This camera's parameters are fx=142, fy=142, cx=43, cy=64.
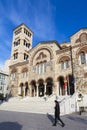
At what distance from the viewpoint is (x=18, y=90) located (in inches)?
1467

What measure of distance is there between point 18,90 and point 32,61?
27.8 feet

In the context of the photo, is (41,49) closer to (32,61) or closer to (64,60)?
(32,61)

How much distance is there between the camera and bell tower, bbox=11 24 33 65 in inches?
1810

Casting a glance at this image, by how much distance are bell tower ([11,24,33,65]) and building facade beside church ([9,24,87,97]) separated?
20.6 ft

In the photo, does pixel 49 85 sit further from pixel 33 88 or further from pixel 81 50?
pixel 81 50

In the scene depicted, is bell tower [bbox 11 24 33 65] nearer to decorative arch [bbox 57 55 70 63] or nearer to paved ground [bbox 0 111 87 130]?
decorative arch [bbox 57 55 70 63]

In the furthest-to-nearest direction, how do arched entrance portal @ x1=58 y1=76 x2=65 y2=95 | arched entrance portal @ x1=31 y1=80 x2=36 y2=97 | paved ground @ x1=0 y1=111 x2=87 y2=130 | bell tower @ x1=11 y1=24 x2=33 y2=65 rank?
bell tower @ x1=11 y1=24 x2=33 y2=65 → arched entrance portal @ x1=31 y1=80 x2=36 y2=97 → arched entrance portal @ x1=58 y1=76 x2=65 y2=95 → paved ground @ x1=0 y1=111 x2=87 y2=130

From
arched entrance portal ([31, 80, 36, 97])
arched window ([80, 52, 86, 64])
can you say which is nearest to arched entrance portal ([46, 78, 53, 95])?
arched entrance portal ([31, 80, 36, 97])

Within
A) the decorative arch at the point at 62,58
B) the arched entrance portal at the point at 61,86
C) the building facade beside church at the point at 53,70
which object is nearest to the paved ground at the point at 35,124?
the building facade beside church at the point at 53,70

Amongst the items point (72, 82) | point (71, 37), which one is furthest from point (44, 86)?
point (71, 37)

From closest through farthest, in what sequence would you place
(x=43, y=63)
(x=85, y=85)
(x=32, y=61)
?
(x=85, y=85) < (x=43, y=63) < (x=32, y=61)

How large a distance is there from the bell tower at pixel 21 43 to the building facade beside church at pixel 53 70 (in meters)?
6.29

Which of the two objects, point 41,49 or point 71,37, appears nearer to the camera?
point 71,37

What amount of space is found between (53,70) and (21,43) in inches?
804
